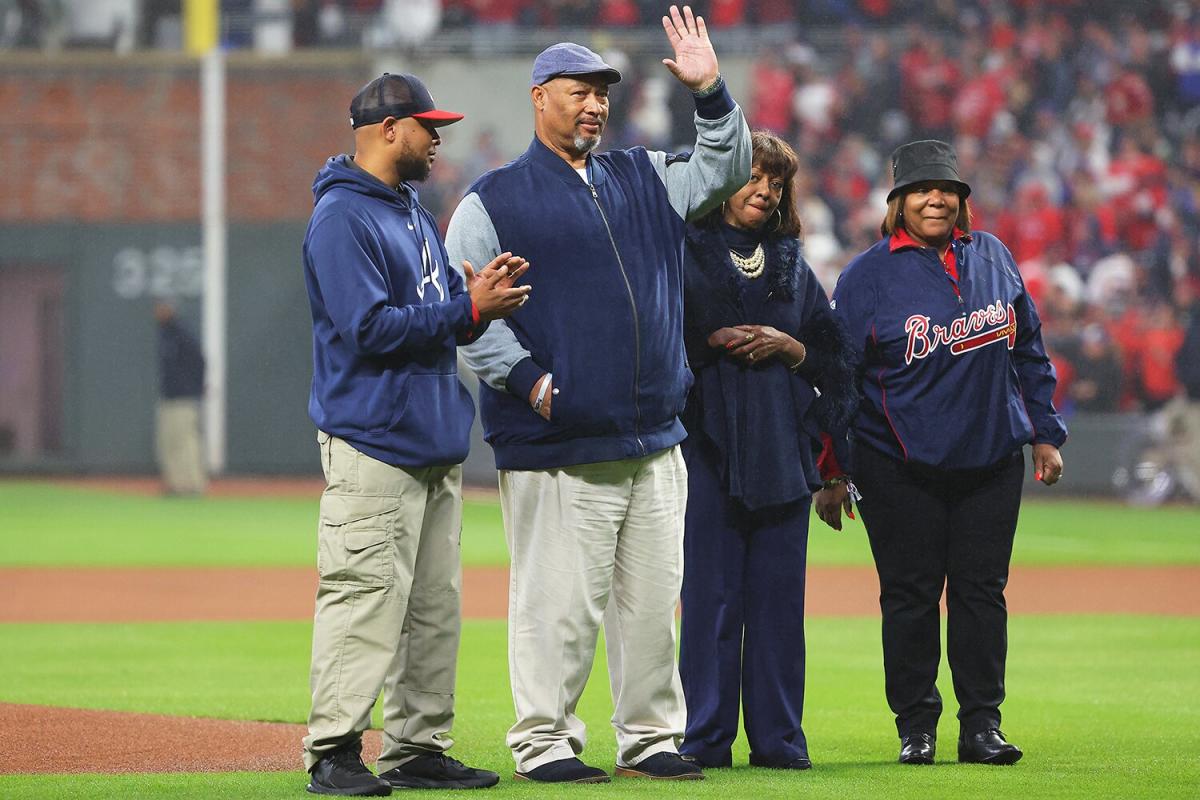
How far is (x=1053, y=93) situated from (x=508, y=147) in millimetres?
7997

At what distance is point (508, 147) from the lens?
88.3ft

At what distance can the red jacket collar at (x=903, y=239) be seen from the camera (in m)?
6.41

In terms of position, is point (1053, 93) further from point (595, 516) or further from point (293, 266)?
point (595, 516)

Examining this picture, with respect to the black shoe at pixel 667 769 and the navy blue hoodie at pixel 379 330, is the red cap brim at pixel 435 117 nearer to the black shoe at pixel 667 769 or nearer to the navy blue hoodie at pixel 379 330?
the navy blue hoodie at pixel 379 330

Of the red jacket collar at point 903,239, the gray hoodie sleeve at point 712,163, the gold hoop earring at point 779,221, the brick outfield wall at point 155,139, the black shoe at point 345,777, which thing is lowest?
the black shoe at point 345,777

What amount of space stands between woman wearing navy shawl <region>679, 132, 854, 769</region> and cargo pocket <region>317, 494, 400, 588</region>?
122 centimetres

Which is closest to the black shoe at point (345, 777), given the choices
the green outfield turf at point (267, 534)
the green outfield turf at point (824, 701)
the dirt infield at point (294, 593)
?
the green outfield turf at point (824, 701)

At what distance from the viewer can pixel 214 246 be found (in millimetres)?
26578

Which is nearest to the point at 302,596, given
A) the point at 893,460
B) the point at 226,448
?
the point at 893,460

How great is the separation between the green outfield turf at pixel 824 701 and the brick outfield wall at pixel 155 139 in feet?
56.5

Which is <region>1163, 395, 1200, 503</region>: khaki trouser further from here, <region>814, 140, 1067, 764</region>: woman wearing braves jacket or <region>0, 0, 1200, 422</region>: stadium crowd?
<region>814, 140, 1067, 764</region>: woman wearing braves jacket

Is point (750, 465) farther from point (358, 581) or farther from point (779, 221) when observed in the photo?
point (358, 581)

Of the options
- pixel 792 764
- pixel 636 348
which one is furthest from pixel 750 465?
pixel 792 764

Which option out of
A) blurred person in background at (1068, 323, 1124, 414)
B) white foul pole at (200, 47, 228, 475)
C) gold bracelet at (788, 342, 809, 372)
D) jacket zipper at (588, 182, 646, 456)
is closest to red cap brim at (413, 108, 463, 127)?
jacket zipper at (588, 182, 646, 456)
